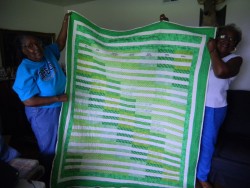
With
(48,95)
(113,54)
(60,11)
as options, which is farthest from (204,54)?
(60,11)

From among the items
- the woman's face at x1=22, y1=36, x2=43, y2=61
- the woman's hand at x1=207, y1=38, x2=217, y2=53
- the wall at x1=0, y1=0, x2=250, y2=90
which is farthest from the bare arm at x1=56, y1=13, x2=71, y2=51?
the wall at x1=0, y1=0, x2=250, y2=90

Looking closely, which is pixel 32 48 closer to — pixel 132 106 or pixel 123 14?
pixel 132 106

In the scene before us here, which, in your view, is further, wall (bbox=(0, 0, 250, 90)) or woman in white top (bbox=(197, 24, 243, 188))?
wall (bbox=(0, 0, 250, 90))

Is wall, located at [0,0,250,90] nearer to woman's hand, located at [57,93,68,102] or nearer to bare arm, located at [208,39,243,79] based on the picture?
bare arm, located at [208,39,243,79]

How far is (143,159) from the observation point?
5.07 feet

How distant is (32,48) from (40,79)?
0.22 meters

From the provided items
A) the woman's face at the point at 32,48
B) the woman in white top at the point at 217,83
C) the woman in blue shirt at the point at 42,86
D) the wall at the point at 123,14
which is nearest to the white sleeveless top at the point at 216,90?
the woman in white top at the point at 217,83

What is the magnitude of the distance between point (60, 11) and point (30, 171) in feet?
9.85

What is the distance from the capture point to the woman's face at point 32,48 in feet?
4.38

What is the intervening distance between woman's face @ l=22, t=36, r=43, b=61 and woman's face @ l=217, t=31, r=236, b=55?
124cm

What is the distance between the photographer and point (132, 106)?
150 cm

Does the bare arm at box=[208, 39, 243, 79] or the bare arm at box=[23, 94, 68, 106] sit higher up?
the bare arm at box=[208, 39, 243, 79]

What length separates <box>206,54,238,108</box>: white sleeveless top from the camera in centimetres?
141

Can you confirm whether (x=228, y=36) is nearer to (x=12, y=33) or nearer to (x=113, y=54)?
(x=113, y=54)
